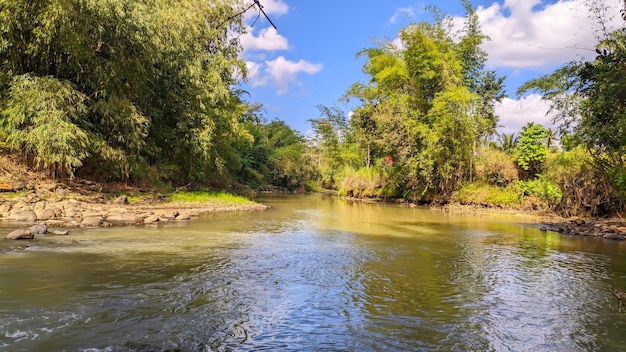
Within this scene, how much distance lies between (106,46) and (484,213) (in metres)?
21.8

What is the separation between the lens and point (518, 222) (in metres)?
20.5

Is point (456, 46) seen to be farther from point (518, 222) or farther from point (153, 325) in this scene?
point (153, 325)

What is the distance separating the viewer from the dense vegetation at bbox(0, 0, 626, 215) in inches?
637

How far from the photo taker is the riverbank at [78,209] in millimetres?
13766

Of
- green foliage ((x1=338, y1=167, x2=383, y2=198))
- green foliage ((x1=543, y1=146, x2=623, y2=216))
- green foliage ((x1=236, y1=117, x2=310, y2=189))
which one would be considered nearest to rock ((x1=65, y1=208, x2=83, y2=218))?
green foliage ((x1=543, y1=146, x2=623, y2=216))

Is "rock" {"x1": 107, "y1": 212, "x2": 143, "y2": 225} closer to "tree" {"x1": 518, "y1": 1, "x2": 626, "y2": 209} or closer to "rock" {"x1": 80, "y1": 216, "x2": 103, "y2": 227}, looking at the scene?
"rock" {"x1": 80, "y1": 216, "x2": 103, "y2": 227}

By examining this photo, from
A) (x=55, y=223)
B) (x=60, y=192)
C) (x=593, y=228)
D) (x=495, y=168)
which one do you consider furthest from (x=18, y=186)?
(x=495, y=168)

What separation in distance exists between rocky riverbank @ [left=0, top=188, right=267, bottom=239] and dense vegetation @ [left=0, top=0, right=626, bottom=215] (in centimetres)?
149

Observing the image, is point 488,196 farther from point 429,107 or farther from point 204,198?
point 204,198

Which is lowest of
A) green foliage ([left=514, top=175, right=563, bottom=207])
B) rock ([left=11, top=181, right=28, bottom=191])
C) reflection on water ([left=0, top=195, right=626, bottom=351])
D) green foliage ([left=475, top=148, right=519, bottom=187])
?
reflection on water ([left=0, top=195, right=626, bottom=351])

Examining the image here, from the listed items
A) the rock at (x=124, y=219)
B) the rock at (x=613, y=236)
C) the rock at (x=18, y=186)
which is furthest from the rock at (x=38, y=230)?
the rock at (x=613, y=236)

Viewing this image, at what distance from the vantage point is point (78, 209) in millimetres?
15664

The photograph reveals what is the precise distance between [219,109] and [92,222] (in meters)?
13.7

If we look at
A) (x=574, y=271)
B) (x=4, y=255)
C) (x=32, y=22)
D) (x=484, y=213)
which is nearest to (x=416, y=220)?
(x=484, y=213)
